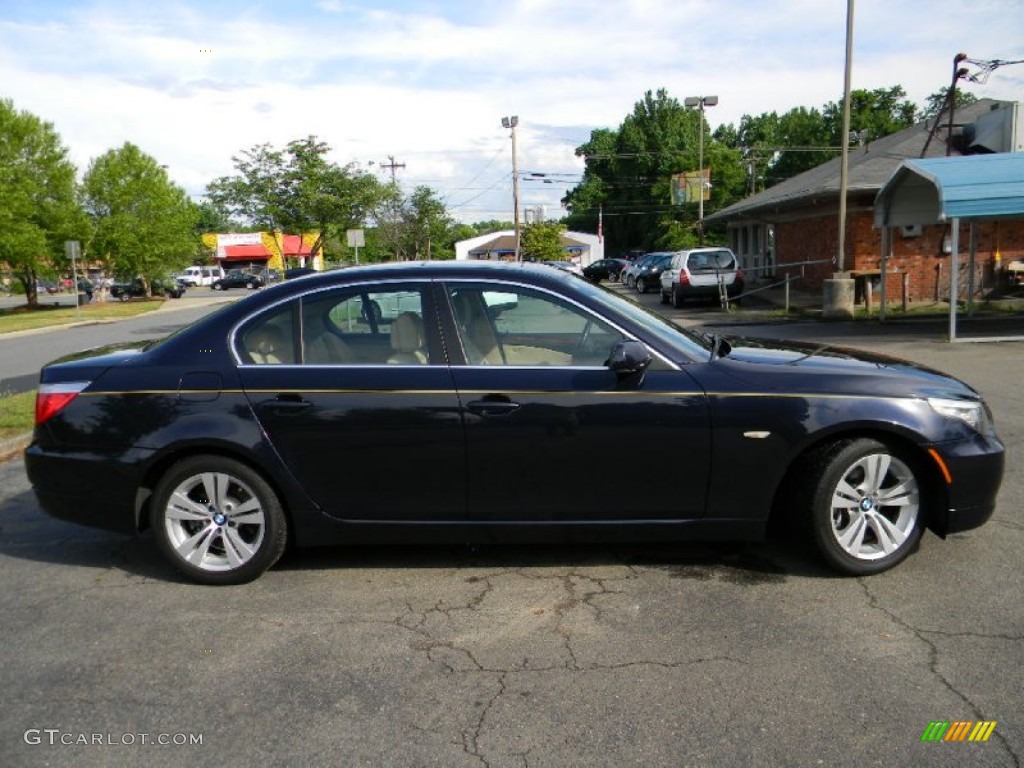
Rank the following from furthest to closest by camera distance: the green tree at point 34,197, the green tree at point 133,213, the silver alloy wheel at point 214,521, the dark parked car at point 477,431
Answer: the green tree at point 133,213
the green tree at point 34,197
the silver alloy wheel at point 214,521
the dark parked car at point 477,431

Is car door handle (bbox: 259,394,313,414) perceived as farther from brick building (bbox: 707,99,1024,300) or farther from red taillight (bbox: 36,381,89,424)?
brick building (bbox: 707,99,1024,300)

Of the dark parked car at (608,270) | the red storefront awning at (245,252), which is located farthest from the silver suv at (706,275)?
the red storefront awning at (245,252)

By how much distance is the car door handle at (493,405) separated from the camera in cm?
421

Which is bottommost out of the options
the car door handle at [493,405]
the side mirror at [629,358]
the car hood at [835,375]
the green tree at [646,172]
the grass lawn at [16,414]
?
the grass lawn at [16,414]

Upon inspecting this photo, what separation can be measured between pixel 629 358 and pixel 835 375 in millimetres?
1067

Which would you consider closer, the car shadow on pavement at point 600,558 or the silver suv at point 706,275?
the car shadow on pavement at point 600,558

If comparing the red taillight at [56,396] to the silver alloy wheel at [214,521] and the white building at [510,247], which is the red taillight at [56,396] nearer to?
the silver alloy wheel at [214,521]

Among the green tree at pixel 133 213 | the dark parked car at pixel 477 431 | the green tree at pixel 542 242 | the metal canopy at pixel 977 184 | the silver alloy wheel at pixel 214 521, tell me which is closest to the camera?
the dark parked car at pixel 477 431

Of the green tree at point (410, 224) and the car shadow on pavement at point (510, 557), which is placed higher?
the green tree at point (410, 224)

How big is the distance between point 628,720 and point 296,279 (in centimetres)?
286

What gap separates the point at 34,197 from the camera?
40.2 meters

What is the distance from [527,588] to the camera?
4352mm

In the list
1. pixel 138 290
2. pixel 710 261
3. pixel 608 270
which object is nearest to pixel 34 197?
pixel 138 290

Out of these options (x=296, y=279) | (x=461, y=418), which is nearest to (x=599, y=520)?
(x=461, y=418)
